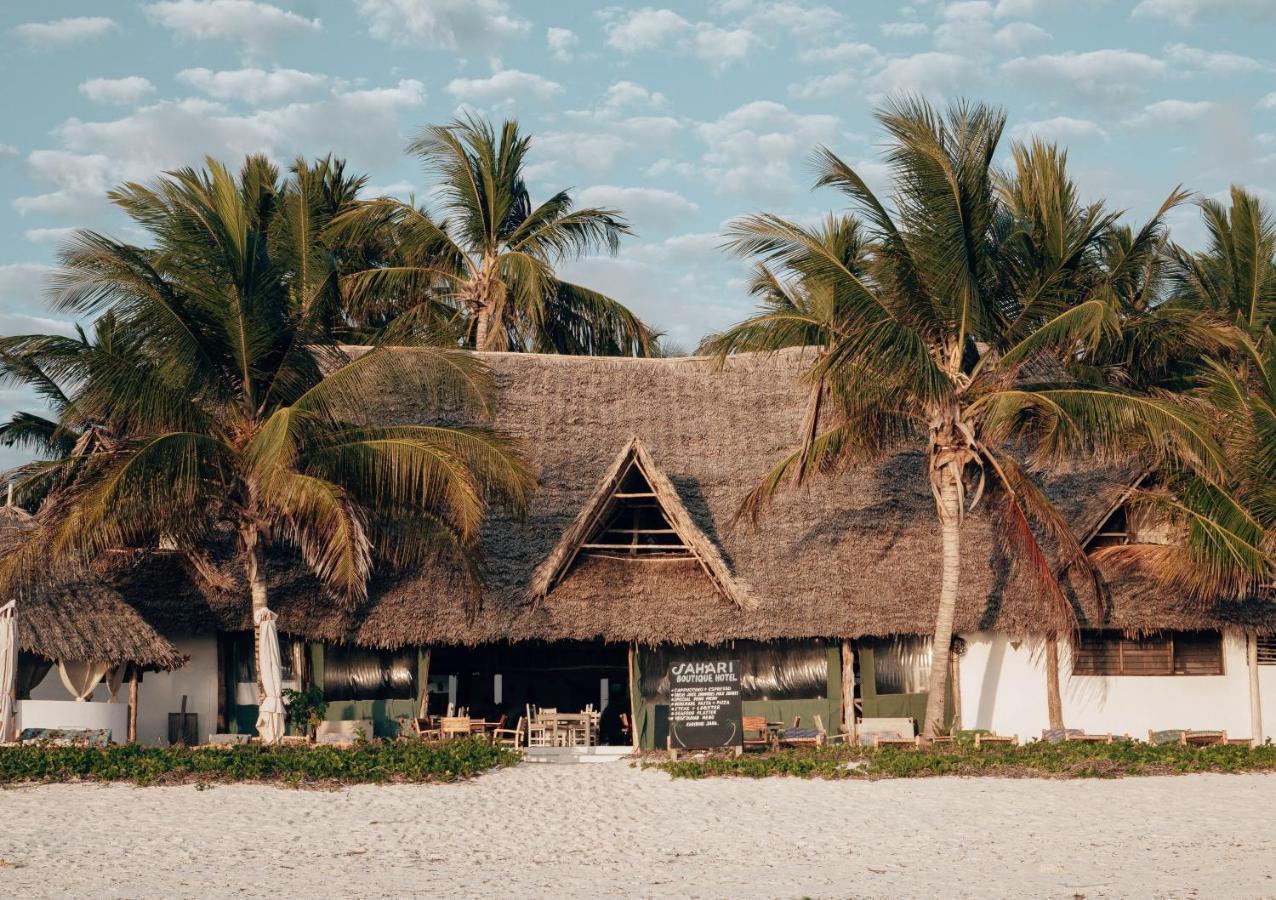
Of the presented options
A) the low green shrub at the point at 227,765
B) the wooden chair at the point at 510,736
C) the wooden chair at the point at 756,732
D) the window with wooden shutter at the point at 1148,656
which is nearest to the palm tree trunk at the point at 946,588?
the wooden chair at the point at 756,732

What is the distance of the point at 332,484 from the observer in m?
15.7

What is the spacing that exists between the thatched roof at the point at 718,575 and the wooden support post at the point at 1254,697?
2.01 ft

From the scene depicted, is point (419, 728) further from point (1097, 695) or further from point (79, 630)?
point (1097, 695)

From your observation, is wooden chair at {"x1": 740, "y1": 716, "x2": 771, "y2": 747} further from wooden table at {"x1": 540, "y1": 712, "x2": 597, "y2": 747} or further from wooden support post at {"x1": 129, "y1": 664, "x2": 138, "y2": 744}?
wooden support post at {"x1": 129, "y1": 664, "x2": 138, "y2": 744}

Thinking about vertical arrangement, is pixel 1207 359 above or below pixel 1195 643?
above

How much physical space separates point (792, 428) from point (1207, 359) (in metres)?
6.00

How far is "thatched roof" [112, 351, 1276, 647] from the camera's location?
1756 cm

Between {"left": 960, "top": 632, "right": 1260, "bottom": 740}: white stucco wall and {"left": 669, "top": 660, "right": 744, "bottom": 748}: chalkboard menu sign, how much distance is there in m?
3.43

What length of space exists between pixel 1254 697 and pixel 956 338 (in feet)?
21.6

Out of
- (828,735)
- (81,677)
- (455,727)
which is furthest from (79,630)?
(828,735)

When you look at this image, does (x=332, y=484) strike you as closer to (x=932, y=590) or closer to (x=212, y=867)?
(x=212, y=867)

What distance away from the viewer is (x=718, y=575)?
18.0 meters

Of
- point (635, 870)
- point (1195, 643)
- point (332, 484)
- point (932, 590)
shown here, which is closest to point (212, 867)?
point (635, 870)

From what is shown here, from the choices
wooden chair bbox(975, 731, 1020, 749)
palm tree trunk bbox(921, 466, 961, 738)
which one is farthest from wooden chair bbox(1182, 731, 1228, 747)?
palm tree trunk bbox(921, 466, 961, 738)
